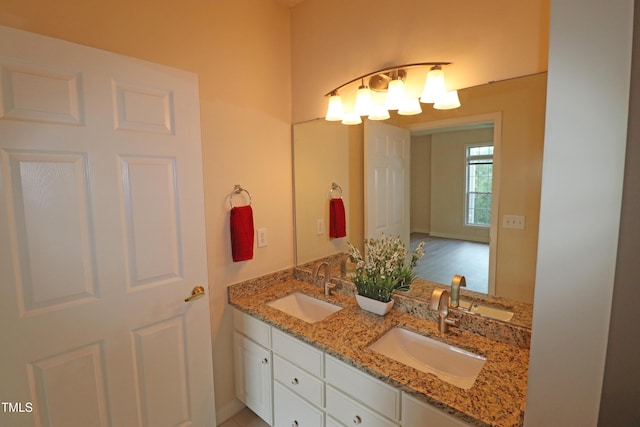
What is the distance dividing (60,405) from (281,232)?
4.57ft

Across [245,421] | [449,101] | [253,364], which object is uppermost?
[449,101]

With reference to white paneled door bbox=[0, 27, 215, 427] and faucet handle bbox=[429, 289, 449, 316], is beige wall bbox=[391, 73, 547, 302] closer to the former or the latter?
faucet handle bbox=[429, 289, 449, 316]

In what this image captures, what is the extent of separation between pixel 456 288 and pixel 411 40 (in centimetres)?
129

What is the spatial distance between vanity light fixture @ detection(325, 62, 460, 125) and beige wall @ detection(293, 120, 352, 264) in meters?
0.22

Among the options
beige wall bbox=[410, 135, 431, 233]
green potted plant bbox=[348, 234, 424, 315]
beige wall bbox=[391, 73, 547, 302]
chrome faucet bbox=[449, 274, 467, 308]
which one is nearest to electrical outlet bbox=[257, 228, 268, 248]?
green potted plant bbox=[348, 234, 424, 315]

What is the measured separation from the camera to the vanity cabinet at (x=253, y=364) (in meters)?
1.68

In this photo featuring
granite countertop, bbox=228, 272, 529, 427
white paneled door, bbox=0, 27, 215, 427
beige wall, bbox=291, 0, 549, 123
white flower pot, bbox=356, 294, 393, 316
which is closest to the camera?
granite countertop, bbox=228, 272, 529, 427

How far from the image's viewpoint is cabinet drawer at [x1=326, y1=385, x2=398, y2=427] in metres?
1.17

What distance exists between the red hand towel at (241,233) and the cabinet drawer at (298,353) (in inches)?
20.1

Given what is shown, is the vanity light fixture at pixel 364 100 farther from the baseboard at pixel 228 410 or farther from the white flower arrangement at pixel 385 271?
the baseboard at pixel 228 410

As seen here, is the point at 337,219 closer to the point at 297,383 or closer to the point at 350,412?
the point at 297,383

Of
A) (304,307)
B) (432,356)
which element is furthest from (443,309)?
(304,307)

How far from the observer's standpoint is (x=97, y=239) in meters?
1.25

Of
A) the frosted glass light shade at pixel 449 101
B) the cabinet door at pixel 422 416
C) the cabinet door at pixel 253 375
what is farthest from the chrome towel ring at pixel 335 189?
the cabinet door at pixel 422 416
